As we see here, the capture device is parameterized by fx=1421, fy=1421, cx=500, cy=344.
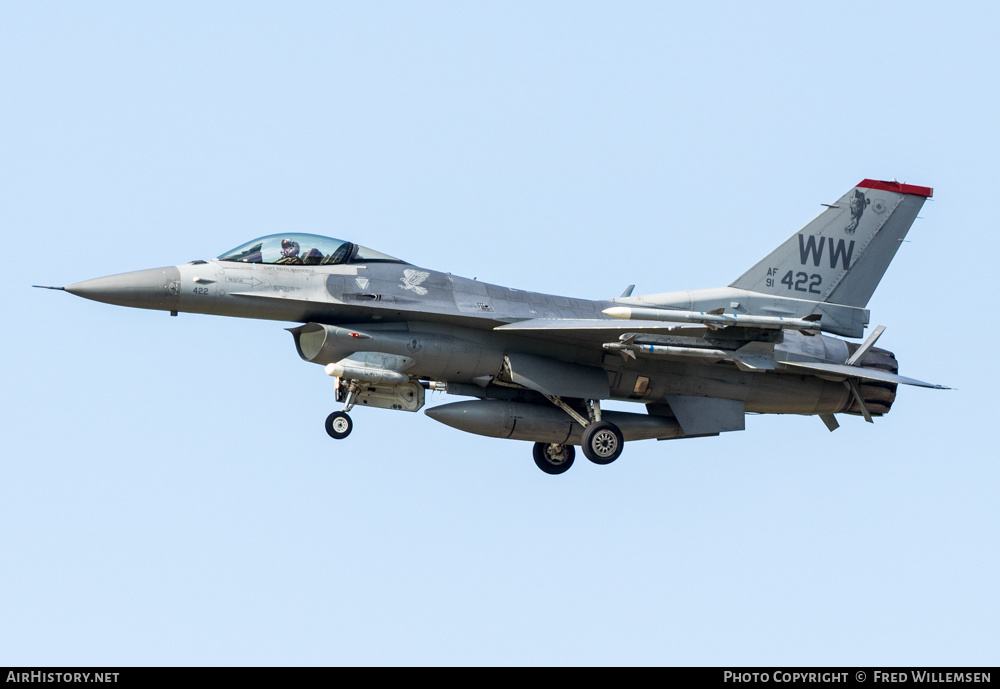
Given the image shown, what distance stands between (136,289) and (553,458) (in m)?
7.15

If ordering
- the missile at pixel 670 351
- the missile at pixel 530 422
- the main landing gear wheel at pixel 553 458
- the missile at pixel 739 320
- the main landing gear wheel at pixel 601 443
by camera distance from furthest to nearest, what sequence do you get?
the main landing gear wheel at pixel 553 458
the main landing gear wheel at pixel 601 443
the missile at pixel 530 422
the missile at pixel 670 351
the missile at pixel 739 320

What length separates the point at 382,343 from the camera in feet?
65.6

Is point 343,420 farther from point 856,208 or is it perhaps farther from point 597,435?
point 856,208

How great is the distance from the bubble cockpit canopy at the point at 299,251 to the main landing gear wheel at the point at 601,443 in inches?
157

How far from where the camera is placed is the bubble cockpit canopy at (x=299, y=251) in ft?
65.9

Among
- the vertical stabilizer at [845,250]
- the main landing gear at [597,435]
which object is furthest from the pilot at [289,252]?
the vertical stabilizer at [845,250]

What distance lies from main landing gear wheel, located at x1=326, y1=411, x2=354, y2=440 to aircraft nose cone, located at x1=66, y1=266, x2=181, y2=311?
8.80 ft

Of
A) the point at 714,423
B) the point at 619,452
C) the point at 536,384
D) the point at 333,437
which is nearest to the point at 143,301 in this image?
the point at 333,437

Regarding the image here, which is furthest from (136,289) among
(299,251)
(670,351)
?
(670,351)

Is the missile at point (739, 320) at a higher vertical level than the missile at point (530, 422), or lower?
higher

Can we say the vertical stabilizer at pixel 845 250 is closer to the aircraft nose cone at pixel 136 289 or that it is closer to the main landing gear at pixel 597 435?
the main landing gear at pixel 597 435

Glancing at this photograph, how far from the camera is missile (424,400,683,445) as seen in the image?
68.0 ft

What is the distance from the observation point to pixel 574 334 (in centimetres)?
2056
